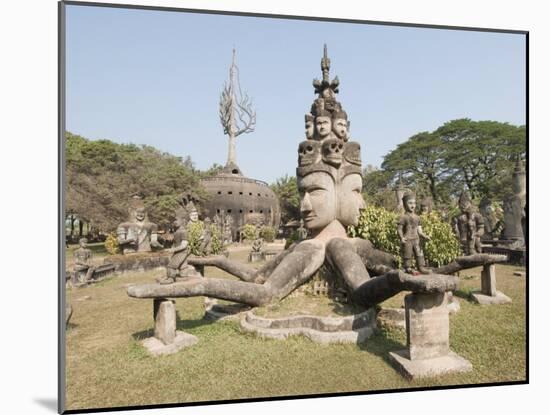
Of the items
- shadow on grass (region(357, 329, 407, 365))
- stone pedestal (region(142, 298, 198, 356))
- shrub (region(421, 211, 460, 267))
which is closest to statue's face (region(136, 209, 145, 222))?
stone pedestal (region(142, 298, 198, 356))

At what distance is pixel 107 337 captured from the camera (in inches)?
226

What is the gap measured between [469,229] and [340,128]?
14.6 ft

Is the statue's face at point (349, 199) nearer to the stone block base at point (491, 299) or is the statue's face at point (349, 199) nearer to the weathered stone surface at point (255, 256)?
the stone block base at point (491, 299)

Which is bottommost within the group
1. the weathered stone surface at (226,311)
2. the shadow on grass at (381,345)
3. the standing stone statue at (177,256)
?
the shadow on grass at (381,345)

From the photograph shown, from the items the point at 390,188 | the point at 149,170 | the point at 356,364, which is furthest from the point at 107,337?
the point at 390,188

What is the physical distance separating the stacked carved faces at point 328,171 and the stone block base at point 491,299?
310cm

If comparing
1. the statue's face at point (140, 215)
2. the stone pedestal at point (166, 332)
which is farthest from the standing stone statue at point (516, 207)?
the statue's face at point (140, 215)

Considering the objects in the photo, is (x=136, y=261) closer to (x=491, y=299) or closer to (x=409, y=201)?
(x=409, y=201)

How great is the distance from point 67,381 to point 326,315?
3500 mm

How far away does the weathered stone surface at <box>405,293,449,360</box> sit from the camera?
4.33 meters

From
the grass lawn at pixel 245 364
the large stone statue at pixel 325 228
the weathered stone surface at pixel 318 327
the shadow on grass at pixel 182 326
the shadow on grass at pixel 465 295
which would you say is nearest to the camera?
the grass lawn at pixel 245 364

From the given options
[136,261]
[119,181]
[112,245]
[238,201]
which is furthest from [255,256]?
[238,201]

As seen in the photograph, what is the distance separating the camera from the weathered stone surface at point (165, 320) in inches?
199

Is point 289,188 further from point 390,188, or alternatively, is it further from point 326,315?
point 326,315
